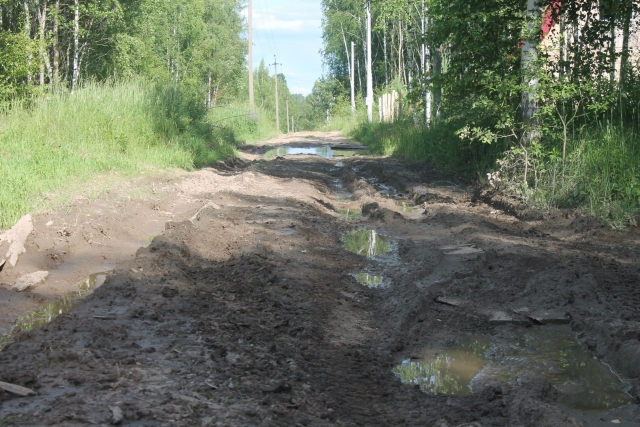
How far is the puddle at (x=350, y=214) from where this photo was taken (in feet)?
32.9

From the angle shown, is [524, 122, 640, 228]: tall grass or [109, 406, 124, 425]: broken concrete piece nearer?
[109, 406, 124, 425]: broken concrete piece

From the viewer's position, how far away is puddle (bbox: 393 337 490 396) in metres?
4.03

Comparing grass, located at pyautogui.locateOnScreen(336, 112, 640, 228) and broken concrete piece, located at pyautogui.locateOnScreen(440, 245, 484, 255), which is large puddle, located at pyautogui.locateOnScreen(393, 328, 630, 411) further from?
grass, located at pyautogui.locateOnScreen(336, 112, 640, 228)

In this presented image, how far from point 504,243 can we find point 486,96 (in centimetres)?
441

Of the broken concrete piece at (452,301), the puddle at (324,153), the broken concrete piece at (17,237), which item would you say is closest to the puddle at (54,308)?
the broken concrete piece at (17,237)

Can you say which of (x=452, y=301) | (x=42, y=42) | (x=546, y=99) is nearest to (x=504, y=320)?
(x=452, y=301)

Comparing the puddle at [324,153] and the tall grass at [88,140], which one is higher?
the tall grass at [88,140]

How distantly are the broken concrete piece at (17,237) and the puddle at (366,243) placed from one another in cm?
366

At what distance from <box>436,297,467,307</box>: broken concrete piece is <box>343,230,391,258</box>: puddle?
1955 mm

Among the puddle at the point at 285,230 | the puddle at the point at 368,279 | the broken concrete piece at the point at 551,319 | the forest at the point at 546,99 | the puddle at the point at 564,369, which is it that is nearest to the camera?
the puddle at the point at 564,369

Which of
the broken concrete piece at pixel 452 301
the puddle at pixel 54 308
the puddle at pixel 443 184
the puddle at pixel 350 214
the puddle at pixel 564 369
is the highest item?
the puddle at pixel 443 184

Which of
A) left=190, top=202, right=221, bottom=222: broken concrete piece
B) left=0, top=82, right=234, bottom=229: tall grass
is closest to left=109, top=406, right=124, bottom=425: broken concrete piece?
left=0, top=82, right=234, bottom=229: tall grass

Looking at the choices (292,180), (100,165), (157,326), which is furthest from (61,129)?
(157,326)

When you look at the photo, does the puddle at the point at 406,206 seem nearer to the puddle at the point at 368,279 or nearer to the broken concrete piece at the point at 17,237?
the puddle at the point at 368,279
